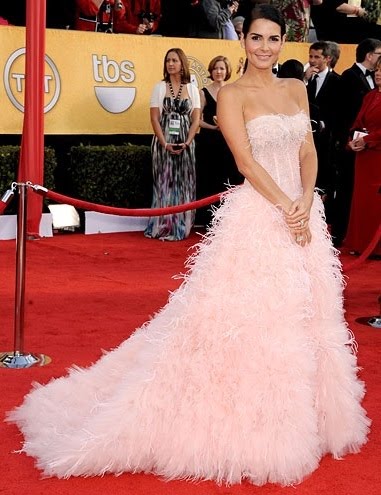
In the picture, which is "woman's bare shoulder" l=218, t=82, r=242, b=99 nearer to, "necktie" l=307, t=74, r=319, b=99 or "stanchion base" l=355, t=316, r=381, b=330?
"stanchion base" l=355, t=316, r=381, b=330

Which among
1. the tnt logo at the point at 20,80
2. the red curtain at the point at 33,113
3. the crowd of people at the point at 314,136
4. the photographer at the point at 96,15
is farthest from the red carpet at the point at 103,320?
the photographer at the point at 96,15

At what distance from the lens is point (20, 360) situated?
511 cm

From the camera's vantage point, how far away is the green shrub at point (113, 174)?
9.84 m

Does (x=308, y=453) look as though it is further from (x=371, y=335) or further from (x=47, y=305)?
(x=47, y=305)

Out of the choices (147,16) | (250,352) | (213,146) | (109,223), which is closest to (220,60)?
(213,146)

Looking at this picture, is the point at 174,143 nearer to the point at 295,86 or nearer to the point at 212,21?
the point at 212,21

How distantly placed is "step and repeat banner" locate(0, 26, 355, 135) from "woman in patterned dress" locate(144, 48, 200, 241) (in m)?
0.32

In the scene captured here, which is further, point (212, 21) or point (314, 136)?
point (212, 21)

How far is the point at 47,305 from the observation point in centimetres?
658

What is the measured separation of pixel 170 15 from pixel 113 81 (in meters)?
2.48

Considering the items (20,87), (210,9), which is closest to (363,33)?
(210,9)

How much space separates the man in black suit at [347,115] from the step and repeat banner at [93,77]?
1.52 metres

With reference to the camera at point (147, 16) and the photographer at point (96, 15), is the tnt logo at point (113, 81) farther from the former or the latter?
the camera at point (147, 16)

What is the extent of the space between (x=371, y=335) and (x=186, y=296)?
8.43 feet
